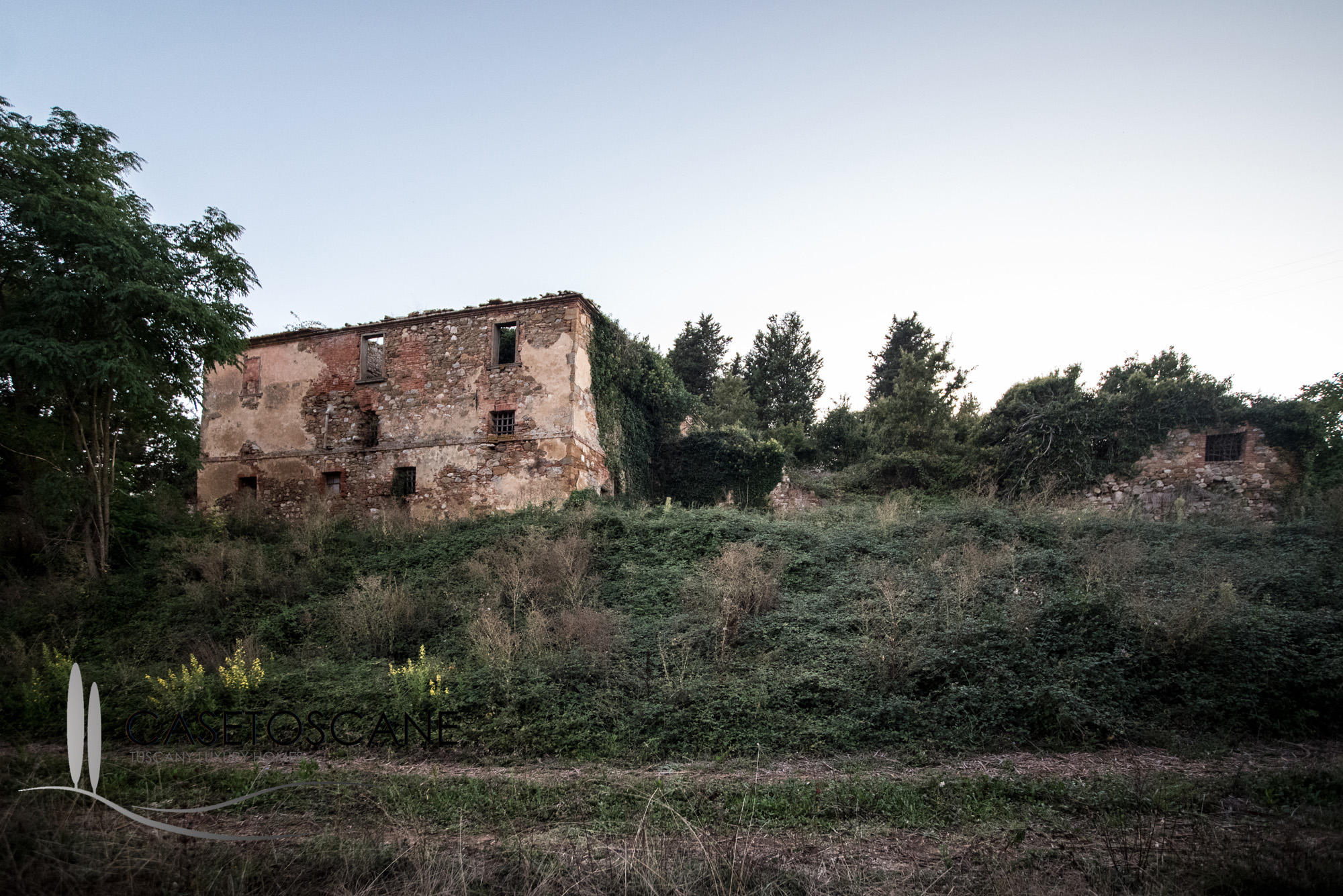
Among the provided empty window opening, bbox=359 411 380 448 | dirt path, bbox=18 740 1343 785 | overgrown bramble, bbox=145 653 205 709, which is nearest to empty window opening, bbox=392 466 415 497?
empty window opening, bbox=359 411 380 448

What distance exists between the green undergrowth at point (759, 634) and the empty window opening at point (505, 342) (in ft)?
21.4

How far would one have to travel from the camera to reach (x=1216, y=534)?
11344mm

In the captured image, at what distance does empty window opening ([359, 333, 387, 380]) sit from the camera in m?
18.9

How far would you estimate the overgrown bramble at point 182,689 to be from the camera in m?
7.54

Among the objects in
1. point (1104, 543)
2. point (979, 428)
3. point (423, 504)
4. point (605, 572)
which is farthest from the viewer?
point (979, 428)

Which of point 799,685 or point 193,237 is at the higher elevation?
point 193,237

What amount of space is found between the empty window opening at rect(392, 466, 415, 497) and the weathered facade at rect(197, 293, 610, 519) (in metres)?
0.04

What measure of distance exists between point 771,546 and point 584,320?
30.6ft

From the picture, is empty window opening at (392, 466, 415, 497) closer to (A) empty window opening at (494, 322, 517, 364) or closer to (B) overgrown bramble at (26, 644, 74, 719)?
(A) empty window opening at (494, 322, 517, 364)

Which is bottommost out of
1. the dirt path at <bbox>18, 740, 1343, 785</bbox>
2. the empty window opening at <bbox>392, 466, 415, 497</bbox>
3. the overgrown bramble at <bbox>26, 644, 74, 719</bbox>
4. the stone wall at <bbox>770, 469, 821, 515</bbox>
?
the dirt path at <bbox>18, 740, 1343, 785</bbox>

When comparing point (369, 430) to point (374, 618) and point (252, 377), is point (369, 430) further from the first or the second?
point (374, 618)

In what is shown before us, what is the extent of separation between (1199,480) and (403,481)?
71.0 ft

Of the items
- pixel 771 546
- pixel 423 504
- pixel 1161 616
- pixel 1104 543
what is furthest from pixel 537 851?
pixel 423 504

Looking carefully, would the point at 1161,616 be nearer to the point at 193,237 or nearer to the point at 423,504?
the point at 423,504
